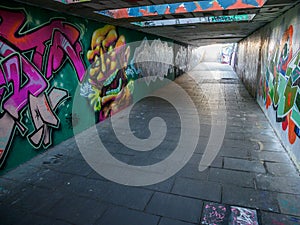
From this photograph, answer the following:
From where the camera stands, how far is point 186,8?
183 inches

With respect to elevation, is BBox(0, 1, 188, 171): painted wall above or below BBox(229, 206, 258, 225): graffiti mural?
above

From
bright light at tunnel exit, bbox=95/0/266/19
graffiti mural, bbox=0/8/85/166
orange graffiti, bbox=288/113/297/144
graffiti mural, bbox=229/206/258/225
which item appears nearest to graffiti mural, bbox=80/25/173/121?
graffiti mural, bbox=0/8/85/166

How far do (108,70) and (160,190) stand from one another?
4516mm

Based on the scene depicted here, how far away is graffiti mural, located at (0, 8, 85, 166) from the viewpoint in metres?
3.77

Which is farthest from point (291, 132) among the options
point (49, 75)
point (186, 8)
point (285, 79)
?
point (49, 75)

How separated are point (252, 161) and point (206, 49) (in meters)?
33.9

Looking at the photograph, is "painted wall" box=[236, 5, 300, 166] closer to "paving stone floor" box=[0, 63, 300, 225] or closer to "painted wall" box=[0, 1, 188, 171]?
"paving stone floor" box=[0, 63, 300, 225]

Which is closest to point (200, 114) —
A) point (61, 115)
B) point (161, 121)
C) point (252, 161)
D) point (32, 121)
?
point (161, 121)

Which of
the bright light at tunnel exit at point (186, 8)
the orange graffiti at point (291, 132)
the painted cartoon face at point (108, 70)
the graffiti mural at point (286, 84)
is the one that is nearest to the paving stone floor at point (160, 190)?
the orange graffiti at point (291, 132)

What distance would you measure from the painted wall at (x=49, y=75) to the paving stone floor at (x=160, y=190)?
1.79ft

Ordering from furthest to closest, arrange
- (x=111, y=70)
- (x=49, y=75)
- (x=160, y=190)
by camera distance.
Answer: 1. (x=111, y=70)
2. (x=49, y=75)
3. (x=160, y=190)

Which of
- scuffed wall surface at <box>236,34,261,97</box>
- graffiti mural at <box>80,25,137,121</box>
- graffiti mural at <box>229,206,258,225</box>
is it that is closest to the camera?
graffiti mural at <box>229,206,258,225</box>

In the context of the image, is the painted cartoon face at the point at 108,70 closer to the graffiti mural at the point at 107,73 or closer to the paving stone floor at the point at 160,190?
the graffiti mural at the point at 107,73

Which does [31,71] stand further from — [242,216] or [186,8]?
[242,216]
